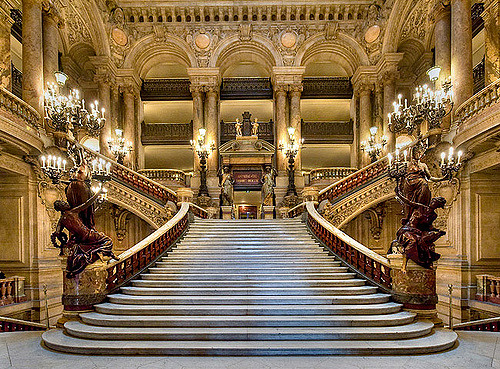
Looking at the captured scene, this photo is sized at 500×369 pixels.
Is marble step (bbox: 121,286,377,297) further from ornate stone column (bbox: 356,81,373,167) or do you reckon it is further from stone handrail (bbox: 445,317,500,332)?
ornate stone column (bbox: 356,81,373,167)

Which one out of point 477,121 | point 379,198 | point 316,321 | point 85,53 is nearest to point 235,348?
point 316,321

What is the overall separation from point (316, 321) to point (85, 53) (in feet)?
61.9

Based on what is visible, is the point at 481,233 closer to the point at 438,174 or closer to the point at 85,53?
the point at 438,174

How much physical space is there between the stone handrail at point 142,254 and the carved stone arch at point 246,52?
10900mm

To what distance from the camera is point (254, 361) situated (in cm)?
471

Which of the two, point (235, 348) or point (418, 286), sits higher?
point (418, 286)

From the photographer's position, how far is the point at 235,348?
16.2 ft

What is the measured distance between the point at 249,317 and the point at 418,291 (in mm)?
3123

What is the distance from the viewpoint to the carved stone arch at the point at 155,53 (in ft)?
59.1

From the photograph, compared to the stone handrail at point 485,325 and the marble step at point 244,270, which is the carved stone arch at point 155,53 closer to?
the marble step at point 244,270

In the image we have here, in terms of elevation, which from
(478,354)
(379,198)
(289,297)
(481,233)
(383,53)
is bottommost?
(478,354)

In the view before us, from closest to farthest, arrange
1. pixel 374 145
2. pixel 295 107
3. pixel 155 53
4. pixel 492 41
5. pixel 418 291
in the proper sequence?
pixel 418 291
pixel 492 41
pixel 374 145
pixel 295 107
pixel 155 53

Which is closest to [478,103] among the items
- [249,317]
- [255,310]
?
[255,310]

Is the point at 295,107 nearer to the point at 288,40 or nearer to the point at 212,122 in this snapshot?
the point at 288,40
